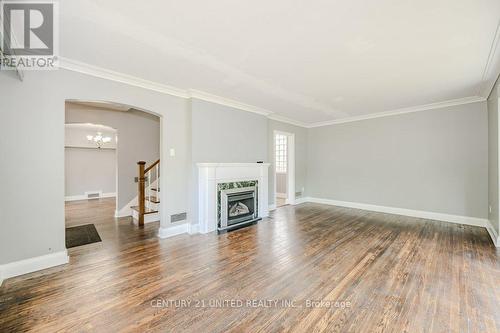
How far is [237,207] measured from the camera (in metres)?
4.52

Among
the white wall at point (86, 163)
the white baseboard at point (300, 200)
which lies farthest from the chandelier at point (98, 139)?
the white baseboard at point (300, 200)

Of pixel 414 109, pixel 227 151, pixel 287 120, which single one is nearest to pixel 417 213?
pixel 414 109

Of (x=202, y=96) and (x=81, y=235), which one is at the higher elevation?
(x=202, y=96)

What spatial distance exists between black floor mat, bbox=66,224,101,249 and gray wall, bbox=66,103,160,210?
3.09 feet

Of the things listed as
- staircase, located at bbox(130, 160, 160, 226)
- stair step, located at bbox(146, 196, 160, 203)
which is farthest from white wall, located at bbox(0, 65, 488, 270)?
stair step, located at bbox(146, 196, 160, 203)

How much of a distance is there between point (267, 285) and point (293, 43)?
2.63m

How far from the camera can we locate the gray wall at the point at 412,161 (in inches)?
174

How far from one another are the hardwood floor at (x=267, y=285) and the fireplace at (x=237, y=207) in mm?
431

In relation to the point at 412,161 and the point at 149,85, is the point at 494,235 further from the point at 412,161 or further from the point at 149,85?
the point at 149,85

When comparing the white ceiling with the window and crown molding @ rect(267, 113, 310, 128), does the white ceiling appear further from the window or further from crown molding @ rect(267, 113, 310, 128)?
the window

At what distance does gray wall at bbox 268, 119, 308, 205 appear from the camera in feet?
19.4

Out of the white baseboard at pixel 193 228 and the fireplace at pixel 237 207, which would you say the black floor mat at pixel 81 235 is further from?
the fireplace at pixel 237 207

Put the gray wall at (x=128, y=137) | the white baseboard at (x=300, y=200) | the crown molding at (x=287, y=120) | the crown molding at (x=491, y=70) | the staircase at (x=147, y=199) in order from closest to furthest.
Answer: the crown molding at (x=491, y=70)
the staircase at (x=147, y=199)
the gray wall at (x=128, y=137)
the crown molding at (x=287, y=120)
the white baseboard at (x=300, y=200)

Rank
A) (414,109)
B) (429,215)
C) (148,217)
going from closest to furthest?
(148,217)
(429,215)
(414,109)
